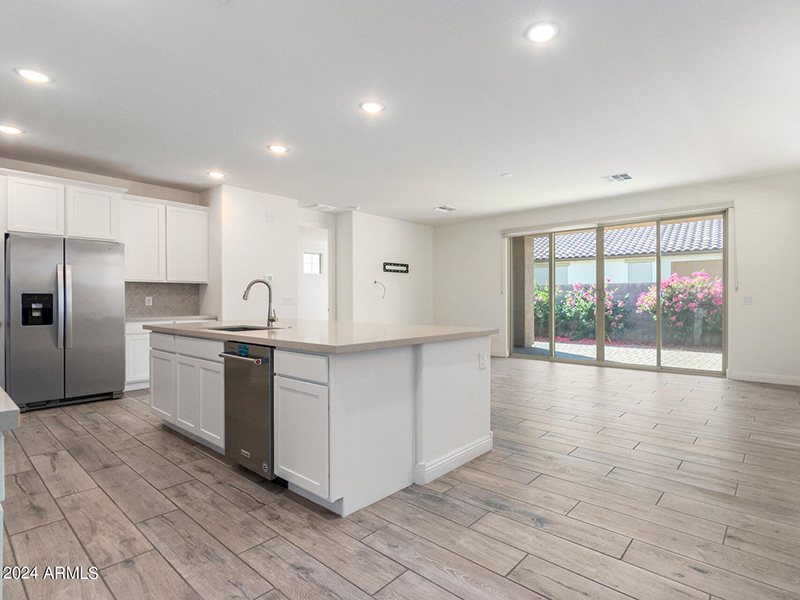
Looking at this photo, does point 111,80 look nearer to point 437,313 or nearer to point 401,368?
point 401,368

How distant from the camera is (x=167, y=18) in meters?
2.28

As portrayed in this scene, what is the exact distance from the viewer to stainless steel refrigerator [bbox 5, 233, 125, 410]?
13.4 feet

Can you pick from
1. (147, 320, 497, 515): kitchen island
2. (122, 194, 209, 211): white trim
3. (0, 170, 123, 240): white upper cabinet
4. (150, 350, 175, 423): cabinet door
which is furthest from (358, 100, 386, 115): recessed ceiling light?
(122, 194, 209, 211): white trim

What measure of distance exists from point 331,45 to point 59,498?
2893mm

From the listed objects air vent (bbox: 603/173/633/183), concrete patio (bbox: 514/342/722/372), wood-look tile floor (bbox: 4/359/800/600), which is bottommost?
wood-look tile floor (bbox: 4/359/800/600)

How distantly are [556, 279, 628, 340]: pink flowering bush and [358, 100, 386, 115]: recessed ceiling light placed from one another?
4953 mm

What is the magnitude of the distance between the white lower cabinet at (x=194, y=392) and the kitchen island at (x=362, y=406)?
13 millimetres

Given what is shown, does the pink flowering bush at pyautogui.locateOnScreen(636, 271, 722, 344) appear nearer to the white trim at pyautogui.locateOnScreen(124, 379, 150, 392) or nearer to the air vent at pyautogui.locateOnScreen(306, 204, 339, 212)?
the air vent at pyautogui.locateOnScreen(306, 204, 339, 212)

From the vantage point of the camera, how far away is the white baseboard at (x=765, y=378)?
522 centimetres

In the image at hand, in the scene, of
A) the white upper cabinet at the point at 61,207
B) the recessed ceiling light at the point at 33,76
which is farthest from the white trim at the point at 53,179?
the recessed ceiling light at the point at 33,76

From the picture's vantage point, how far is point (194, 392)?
3102 millimetres

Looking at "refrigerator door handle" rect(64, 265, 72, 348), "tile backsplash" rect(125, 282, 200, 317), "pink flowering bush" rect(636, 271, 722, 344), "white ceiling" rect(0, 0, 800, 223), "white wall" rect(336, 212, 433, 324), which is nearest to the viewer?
"white ceiling" rect(0, 0, 800, 223)

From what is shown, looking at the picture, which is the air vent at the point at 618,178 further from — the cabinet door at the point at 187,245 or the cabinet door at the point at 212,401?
the cabinet door at the point at 187,245

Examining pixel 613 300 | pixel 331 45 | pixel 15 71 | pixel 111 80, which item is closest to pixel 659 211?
pixel 613 300
